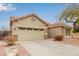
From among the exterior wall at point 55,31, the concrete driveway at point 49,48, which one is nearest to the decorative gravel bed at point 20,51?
the concrete driveway at point 49,48

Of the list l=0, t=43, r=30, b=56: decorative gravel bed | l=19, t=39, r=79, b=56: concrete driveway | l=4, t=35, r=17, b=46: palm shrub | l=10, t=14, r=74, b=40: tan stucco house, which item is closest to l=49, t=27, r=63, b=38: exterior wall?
l=10, t=14, r=74, b=40: tan stucco house

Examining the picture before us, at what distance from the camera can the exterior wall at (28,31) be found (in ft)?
10.6

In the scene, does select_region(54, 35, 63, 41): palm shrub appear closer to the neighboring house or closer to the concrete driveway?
the concrete driveway

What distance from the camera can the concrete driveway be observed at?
318cm

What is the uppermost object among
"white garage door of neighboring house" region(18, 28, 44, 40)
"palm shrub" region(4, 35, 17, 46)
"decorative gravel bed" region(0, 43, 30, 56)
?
"white garage door of neighboring house" region(18, 28, 44, 40)

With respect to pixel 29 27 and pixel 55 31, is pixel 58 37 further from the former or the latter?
pixel 29 27

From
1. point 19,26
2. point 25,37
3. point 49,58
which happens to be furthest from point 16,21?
point 49,58

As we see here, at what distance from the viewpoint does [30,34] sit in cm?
332

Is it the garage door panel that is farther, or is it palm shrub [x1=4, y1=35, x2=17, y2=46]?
the garage door panel

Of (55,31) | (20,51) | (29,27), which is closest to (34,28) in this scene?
(29,27)

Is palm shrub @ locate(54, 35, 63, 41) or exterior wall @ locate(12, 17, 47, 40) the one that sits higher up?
exterior wall @ locate(12, 17, 47, 40)

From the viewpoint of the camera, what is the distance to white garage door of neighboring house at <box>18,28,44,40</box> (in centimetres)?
326

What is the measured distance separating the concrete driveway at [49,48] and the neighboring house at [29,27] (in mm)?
101

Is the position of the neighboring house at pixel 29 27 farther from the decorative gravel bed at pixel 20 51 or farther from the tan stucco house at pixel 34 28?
the decorative gravel bed at pixel 20 51
